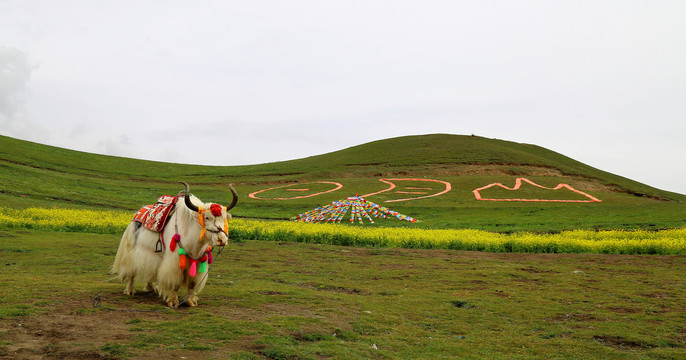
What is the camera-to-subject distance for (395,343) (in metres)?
8.27

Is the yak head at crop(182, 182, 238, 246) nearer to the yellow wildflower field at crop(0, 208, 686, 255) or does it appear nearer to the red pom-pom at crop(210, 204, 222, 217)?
the red pom-pom at crop(210, 204, 222, 217)

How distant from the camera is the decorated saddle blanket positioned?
10.4 metres

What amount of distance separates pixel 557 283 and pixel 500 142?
73.3 meters

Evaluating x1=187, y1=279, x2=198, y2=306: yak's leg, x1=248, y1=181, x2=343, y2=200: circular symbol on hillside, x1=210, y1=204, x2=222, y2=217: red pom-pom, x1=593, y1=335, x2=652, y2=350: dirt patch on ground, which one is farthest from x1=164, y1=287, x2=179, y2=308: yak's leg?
x1=248, y1=181, x2=343, y2=200: circular symbol on hillside

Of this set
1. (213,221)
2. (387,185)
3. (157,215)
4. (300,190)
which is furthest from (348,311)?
(387,185)

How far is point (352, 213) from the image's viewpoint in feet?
Result: 118

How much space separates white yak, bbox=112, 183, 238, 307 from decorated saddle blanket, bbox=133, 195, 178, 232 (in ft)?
0.35

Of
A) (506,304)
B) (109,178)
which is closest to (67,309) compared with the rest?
(506,304)

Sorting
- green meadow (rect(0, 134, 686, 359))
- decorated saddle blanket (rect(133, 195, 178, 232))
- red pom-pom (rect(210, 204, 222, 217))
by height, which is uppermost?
red pom-pom (rect(210, 204, 222, 217))

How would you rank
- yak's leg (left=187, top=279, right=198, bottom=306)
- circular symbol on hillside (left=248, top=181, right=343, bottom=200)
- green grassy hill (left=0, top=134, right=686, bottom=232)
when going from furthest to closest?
circular symbol on hillside (left=248, top=181, right=343, bottom=200) → green grassy hill (left=0, top=134, right=686, bottom=232) → yak's leg (left=187, top=279, right=198, bottom=306)

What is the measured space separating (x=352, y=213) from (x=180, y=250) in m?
26.5

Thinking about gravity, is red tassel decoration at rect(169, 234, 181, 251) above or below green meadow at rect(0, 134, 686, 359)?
above

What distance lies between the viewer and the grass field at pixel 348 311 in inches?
291

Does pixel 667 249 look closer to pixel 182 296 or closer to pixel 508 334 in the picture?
pixel 508 334
